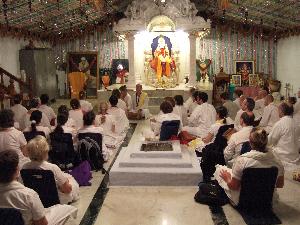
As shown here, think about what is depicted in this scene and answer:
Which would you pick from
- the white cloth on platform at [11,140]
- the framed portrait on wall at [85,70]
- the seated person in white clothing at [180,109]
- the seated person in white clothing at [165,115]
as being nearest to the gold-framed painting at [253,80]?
the framed portrait on wall at [85,70]

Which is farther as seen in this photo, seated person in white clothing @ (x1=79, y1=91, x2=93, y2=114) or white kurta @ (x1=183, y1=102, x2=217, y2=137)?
seated person in white clothing @ (x1=79, y1=91, x2=93, y2=114)

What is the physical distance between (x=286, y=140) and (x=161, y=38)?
33.4 feet

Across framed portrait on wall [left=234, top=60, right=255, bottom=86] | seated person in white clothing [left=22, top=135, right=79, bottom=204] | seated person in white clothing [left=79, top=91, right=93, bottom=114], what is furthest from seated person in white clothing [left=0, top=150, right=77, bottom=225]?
framed portrait on wall [left=234, top=60, right=255, bottom=86]

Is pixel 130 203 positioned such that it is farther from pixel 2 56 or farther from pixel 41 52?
pixel 41 52

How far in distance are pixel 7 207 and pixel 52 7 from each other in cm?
986

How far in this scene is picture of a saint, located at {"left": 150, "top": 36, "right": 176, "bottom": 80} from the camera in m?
15.7

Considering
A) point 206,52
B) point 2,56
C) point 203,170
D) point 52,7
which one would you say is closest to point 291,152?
point 203,170

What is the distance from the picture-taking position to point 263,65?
738 inches

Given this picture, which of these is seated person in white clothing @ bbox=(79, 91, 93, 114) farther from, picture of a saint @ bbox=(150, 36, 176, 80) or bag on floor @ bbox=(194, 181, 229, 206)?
bag on floor @ bbox=(194, 181, 229, 206)

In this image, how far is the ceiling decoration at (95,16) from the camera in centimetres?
1193

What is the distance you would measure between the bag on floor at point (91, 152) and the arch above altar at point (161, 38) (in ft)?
27.5

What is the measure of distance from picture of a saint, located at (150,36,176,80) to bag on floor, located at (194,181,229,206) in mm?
10294

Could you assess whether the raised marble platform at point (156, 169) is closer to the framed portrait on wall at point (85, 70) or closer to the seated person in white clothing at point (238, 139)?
the seated person in white clothing at point (238, 139)

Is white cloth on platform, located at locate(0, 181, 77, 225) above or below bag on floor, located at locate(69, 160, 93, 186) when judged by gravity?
above
